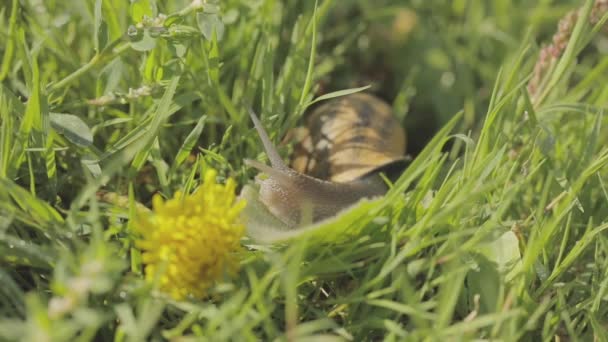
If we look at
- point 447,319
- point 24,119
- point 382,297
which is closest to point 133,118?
point 24,119

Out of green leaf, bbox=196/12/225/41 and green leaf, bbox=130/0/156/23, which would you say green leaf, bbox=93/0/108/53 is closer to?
green leaf, bbox=130/0/156/23

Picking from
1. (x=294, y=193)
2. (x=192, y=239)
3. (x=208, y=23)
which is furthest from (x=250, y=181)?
(x=192, y=239)

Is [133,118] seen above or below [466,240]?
above

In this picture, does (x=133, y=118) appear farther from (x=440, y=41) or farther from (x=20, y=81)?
(x=440, y=41)

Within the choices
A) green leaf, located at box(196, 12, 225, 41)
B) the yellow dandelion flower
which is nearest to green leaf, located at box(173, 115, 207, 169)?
green leaf, located at box(196, 12, 225, 41)

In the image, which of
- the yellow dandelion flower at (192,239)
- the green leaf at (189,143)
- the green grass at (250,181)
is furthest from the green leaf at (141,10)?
the yellow dandelion flower at (192,239)

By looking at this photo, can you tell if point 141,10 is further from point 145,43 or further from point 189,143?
point 189,143
